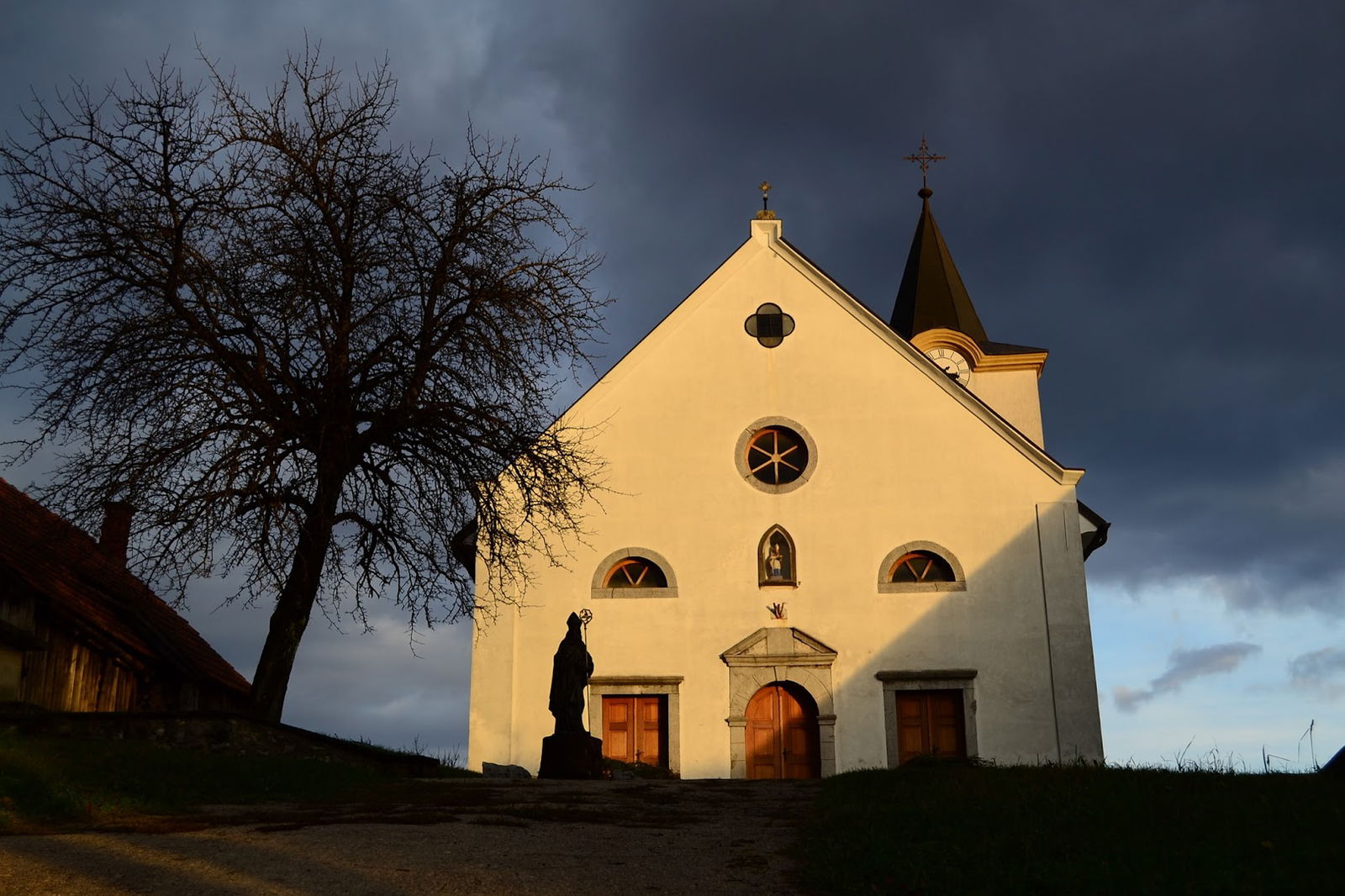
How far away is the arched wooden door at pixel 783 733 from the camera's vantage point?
19.4 meters

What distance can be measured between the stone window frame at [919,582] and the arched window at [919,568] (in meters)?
0.06

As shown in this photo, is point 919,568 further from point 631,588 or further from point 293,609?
point 293,609

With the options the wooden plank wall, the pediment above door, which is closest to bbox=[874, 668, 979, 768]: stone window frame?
the pediment above door

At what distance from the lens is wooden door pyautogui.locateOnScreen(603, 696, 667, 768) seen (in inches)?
770

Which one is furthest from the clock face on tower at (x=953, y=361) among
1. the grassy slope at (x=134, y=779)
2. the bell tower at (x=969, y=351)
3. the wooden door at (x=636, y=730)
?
the grassy slope at (x=134, y=779)

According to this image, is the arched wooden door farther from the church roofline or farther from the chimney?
the chimney

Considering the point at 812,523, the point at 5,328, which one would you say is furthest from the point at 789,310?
the point at 5,328

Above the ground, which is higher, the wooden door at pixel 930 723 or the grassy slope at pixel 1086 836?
the wooden door at pixel 930 723

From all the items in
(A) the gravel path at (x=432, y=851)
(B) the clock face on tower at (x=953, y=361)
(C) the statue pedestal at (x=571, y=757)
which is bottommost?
(A) the gravel path at (x=432, y=851)

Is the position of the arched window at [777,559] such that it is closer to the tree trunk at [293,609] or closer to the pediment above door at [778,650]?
the pediment above door at [778,650]

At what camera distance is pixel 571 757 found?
14922mm

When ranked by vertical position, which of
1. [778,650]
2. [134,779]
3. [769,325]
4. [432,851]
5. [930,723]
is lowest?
[432,851]

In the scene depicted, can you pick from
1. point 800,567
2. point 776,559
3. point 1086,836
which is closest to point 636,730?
point 776,559

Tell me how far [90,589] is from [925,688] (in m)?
12.6
